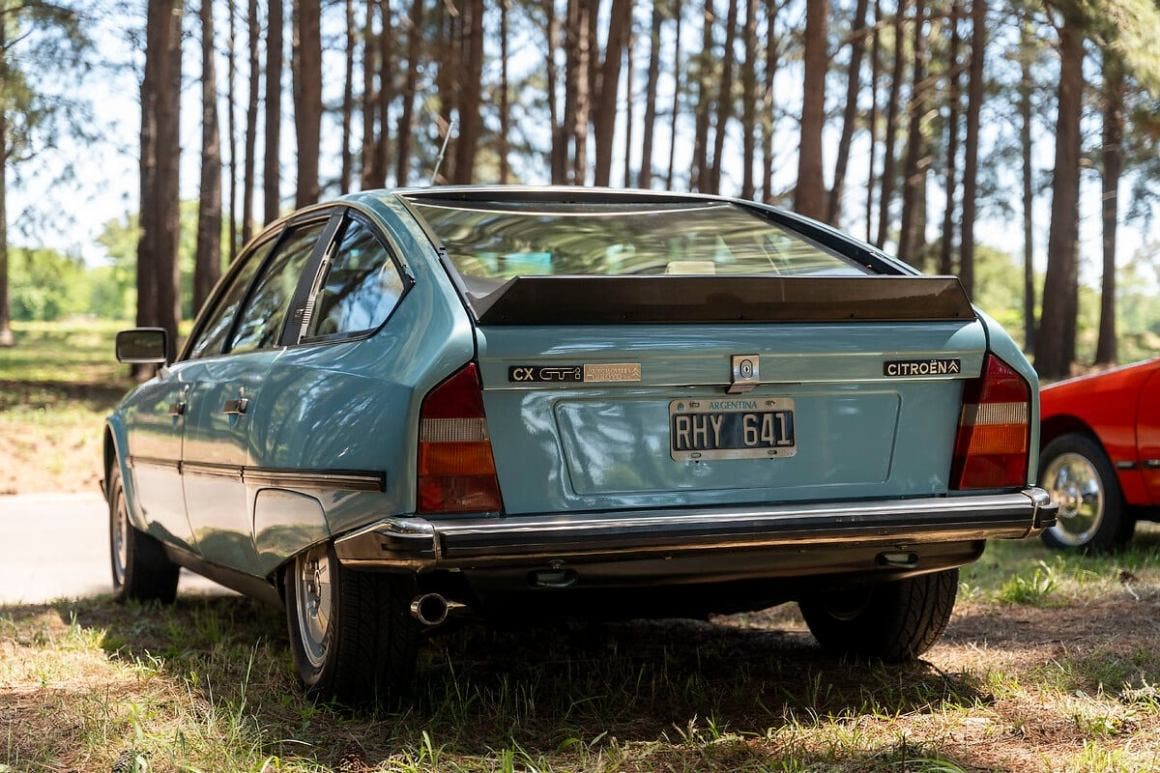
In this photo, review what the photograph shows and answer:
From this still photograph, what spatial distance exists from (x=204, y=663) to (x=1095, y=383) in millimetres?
5145

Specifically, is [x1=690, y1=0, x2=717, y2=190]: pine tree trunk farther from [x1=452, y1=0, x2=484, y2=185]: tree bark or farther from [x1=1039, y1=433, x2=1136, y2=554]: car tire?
[x1=1039, y1=433, x2=1136, y2=554]: car tire

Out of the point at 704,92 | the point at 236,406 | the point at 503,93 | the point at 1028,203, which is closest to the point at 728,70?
the point at 704,92

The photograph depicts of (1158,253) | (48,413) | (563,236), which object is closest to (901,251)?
(1158,253)

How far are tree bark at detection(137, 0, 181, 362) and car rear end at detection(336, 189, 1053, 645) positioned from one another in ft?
52.5

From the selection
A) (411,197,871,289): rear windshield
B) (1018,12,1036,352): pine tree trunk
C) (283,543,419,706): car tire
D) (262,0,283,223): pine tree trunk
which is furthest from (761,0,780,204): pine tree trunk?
(283,543,419,706): car tire

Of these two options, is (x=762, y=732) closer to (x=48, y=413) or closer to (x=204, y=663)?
(x=204, y=663)

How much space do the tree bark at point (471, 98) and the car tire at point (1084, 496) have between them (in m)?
12.8

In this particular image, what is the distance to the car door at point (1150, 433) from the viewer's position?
7023 mm

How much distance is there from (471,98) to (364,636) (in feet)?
53.8

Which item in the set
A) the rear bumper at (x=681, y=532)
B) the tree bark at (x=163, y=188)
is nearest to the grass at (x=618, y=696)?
the rear bumper at (x=681, y=532)

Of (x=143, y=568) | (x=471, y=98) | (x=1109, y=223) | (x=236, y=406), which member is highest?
(x=471, y=98)

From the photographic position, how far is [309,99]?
55.1ft

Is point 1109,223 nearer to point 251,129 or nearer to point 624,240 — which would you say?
point 251,129

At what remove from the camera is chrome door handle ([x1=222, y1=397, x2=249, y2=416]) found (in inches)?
178
